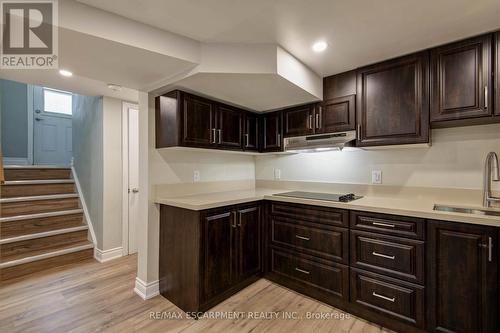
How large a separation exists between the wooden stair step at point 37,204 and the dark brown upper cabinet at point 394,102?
13.7 ft

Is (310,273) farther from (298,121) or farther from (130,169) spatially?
(130,169)

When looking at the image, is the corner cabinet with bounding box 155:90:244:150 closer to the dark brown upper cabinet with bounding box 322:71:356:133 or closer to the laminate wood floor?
the dark brown upper cabinet with bounding box 322:71:356:133

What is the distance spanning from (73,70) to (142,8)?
3.07 ft

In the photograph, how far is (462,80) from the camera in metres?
1.76

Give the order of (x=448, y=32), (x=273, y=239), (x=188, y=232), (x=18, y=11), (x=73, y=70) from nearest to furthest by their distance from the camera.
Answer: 1. (x=18, y=11)
2. (x=448, y=32)
3. (x=73, y=70)
4. (x=188, y=232)
5. (x=273, y=239)

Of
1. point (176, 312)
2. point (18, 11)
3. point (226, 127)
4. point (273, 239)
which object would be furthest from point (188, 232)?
point (18, 11)

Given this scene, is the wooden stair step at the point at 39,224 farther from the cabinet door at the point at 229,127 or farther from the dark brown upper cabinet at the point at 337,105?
the dark brown upper cabinet at the point at 337,105

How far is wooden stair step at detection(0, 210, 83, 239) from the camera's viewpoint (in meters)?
2.89

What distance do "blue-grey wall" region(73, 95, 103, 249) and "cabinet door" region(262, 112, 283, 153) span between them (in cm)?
227

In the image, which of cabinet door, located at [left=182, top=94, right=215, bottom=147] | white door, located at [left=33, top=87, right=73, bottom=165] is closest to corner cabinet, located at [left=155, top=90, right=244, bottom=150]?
cabinet door, located at [left=182, top=94, right=215, bottom=147]

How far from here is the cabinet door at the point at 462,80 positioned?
167cm

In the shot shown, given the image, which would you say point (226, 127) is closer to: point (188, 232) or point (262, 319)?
point (188, 232)

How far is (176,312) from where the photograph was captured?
2043mm

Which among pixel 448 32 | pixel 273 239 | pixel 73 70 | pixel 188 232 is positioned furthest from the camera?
pixel 273 239
